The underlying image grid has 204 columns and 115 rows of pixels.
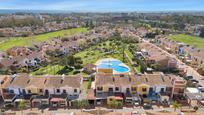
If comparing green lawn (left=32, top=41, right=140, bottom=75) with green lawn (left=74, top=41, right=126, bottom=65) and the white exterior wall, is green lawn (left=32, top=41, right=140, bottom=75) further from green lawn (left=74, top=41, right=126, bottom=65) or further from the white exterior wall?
the white exterior wall

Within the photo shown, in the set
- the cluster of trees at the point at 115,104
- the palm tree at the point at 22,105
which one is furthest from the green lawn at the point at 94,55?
the palm tree at the point at 22,105

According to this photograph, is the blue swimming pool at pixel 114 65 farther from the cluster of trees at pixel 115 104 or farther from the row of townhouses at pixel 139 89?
the cluster of trees at pixel 115 104

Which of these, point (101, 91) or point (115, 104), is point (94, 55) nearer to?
point (101, 91)

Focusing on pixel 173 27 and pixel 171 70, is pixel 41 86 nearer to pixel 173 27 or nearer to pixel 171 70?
pixel 171 70

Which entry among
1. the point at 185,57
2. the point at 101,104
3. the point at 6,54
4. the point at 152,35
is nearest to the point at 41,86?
the point at 101,104

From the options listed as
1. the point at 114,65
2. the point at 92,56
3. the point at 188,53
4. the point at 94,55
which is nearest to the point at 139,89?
the point at 114,65

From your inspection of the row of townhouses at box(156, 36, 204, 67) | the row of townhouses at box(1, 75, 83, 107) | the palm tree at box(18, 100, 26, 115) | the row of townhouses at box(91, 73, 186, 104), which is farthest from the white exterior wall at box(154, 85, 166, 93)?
the row of townhouses at box(156, 36, 204, 67)

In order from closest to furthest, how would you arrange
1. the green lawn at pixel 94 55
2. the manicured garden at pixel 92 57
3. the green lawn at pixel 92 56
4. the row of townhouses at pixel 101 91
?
1. the row of townhouses at pixel 101 91
2. the manicured garden at pixel 92 57
3. the green lawn at pixel 92 56
4. the green lawn at pixel 94 55

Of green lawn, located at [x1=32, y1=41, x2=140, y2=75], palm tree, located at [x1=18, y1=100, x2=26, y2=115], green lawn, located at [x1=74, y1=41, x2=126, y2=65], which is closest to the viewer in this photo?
palm tree, located at [x1=18, y1=100, x2=26, y2=115]
